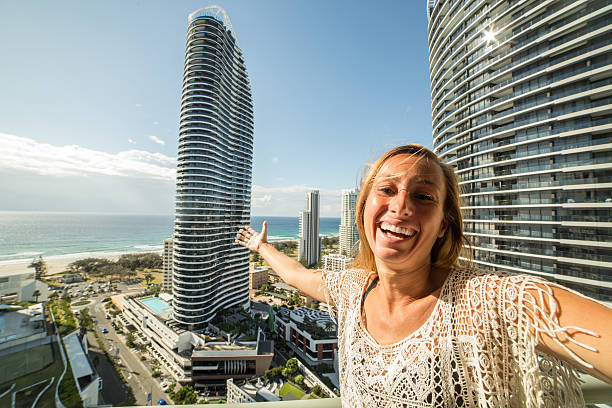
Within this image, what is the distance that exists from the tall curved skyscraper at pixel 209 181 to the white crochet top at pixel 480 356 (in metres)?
12.9

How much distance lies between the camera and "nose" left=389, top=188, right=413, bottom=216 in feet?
1.71

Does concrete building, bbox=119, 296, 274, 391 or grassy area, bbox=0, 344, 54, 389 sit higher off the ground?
grassy area, bbox=0, 344, 54, 389

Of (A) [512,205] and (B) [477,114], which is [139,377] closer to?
(A) [512,205]

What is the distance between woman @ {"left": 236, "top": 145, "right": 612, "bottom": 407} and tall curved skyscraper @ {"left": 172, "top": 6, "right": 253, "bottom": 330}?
12.8m

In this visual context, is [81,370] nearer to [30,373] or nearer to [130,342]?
[30,373]

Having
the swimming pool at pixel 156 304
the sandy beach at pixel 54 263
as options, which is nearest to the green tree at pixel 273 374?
the sandy beach at pixel 54 263

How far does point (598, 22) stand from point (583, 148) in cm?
336

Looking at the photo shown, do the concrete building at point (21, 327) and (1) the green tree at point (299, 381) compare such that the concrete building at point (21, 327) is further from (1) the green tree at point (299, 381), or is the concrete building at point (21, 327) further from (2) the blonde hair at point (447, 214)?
(1) the green tree at point (299, 381)

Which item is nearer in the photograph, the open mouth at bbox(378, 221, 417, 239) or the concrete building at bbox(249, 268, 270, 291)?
the open mouth at bbox(378, 221, 417, 239)

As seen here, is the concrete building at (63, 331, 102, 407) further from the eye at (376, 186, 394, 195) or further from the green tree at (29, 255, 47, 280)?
the eye at (376, 186, 394, 195)

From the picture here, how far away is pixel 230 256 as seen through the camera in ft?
48.1

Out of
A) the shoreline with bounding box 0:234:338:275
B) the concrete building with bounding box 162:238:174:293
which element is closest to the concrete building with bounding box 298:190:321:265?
the concrete building with bounding box 162:238:174:293

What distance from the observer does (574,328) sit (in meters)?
0.34

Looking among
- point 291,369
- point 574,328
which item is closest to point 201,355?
point 291,369
